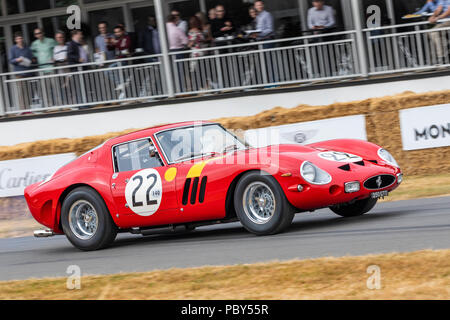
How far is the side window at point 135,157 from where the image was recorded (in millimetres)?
8461

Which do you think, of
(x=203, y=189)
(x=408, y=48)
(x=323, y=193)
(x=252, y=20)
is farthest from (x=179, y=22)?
(x=323, y=193)

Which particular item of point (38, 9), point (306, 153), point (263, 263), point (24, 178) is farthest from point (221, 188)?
point (38, 9)

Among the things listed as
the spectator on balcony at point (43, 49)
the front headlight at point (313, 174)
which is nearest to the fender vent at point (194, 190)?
the front headlight at point (313, 174)

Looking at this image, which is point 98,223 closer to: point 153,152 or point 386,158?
point 153,152

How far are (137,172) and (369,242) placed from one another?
2.88m

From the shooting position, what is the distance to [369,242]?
6.93 meters

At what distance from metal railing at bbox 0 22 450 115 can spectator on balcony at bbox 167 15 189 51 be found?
0.57 ft

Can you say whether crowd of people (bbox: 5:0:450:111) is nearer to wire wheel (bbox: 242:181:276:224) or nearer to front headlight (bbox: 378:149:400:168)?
front headlight (bbox: 378:149:400:168)

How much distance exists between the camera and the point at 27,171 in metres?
13.6

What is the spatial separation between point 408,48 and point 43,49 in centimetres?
787

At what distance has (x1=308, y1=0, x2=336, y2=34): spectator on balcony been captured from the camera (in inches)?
587

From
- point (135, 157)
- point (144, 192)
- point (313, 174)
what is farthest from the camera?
point (135, 157)

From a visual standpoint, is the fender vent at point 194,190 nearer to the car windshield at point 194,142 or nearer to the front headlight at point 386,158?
the car windshield at point 194,142

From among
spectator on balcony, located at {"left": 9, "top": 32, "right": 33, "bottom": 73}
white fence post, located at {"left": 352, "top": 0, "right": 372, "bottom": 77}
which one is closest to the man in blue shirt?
white fence post, located at {"left": 352, "top": 0, "right": 372, "bottom": 77}
